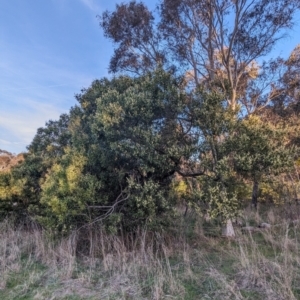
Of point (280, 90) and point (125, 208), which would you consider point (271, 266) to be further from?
point (280, 90)

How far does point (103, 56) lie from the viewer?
424 inches

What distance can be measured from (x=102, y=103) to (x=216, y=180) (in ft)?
9.31

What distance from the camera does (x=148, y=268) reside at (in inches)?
179

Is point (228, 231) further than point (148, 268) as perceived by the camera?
Yes

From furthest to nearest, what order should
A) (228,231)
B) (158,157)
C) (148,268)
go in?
(228,231), (158,157), (148,268)

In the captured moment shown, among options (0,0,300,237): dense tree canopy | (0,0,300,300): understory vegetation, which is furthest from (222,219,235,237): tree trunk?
(0,0,300,237): dense tree canopy

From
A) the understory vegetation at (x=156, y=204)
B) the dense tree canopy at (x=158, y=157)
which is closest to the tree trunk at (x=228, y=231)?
the understory vegetation at (x=156, y=204)

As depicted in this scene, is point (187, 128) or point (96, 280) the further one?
point (187, 128)

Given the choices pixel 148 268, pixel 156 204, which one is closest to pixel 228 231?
pixel 156 204

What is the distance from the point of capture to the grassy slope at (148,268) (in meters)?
3.76

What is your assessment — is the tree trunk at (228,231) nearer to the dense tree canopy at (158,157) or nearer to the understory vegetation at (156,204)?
the understory vegetation at (156,204)

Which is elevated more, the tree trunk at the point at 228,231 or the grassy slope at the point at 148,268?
the tree trunk at the point at 228,231

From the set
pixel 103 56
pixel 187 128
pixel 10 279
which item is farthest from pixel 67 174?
pixel 103 56

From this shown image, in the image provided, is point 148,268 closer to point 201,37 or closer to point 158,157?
point 158,157
